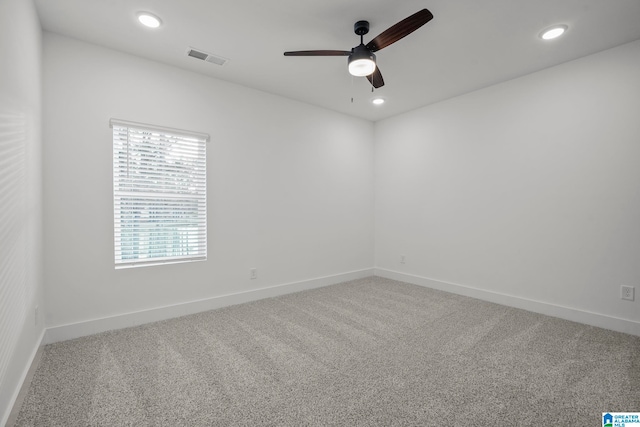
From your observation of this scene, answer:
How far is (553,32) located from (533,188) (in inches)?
62.0

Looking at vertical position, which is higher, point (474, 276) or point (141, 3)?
point (141, 3)

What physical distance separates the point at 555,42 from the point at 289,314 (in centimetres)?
369

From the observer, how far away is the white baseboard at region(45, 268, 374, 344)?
265 cm

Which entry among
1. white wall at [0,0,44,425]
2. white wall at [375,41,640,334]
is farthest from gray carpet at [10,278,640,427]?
white wall at [375,41,640,334]

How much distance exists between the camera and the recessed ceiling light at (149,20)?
2.37 metres

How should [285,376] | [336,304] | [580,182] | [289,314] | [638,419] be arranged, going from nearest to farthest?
1. [638,419]
2. [285,376]
3. [580,182]
4. [289,314]
5. [336,304]

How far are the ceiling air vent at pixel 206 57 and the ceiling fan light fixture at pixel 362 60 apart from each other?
1.41 meters

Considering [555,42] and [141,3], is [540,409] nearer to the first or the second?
[555,42]

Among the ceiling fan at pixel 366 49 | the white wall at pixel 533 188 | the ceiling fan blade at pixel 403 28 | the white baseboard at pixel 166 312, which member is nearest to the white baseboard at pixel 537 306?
the white wall at pixel 533 188

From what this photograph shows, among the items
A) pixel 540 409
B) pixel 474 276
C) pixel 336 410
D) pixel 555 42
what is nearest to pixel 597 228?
pixel 474 276

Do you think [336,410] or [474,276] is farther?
[474,276]

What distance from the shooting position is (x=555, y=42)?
2.76 metres

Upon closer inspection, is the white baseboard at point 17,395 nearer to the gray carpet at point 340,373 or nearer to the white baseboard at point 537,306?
the gray carpet at point 340,373

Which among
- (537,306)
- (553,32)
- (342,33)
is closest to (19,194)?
(342,33)
